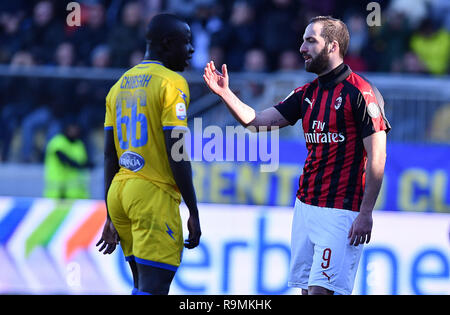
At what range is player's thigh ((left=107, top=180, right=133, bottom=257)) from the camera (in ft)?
15.9

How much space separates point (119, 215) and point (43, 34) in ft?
23.9

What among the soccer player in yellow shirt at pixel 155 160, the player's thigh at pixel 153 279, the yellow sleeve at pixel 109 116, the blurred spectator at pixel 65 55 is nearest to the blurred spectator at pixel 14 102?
the blurred spectator at pixel 65 55

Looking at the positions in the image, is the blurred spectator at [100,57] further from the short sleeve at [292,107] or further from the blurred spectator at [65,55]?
the short sleeve at [292,107]

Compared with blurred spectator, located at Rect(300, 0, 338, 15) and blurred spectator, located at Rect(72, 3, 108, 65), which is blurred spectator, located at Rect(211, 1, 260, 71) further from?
blurred spectator, located at Rect(72, 3, 108, 65)

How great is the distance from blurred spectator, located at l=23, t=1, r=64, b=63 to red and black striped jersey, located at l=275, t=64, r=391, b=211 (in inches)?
272

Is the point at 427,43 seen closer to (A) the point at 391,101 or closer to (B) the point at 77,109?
(A) the point at 391,101

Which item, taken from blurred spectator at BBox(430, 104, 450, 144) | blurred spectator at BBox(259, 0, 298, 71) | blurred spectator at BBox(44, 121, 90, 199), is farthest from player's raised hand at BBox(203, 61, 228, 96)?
blurred spectator at BBox(259, 0, 298, 71)

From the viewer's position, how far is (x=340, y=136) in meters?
4.96

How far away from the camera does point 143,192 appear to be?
4.72m

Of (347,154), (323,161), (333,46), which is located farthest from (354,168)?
(333,46)

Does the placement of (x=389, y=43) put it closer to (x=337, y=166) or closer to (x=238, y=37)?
(x=238, y=37)

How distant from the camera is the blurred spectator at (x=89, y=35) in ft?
36.8

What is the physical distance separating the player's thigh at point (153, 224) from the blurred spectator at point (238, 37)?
6331 mm
